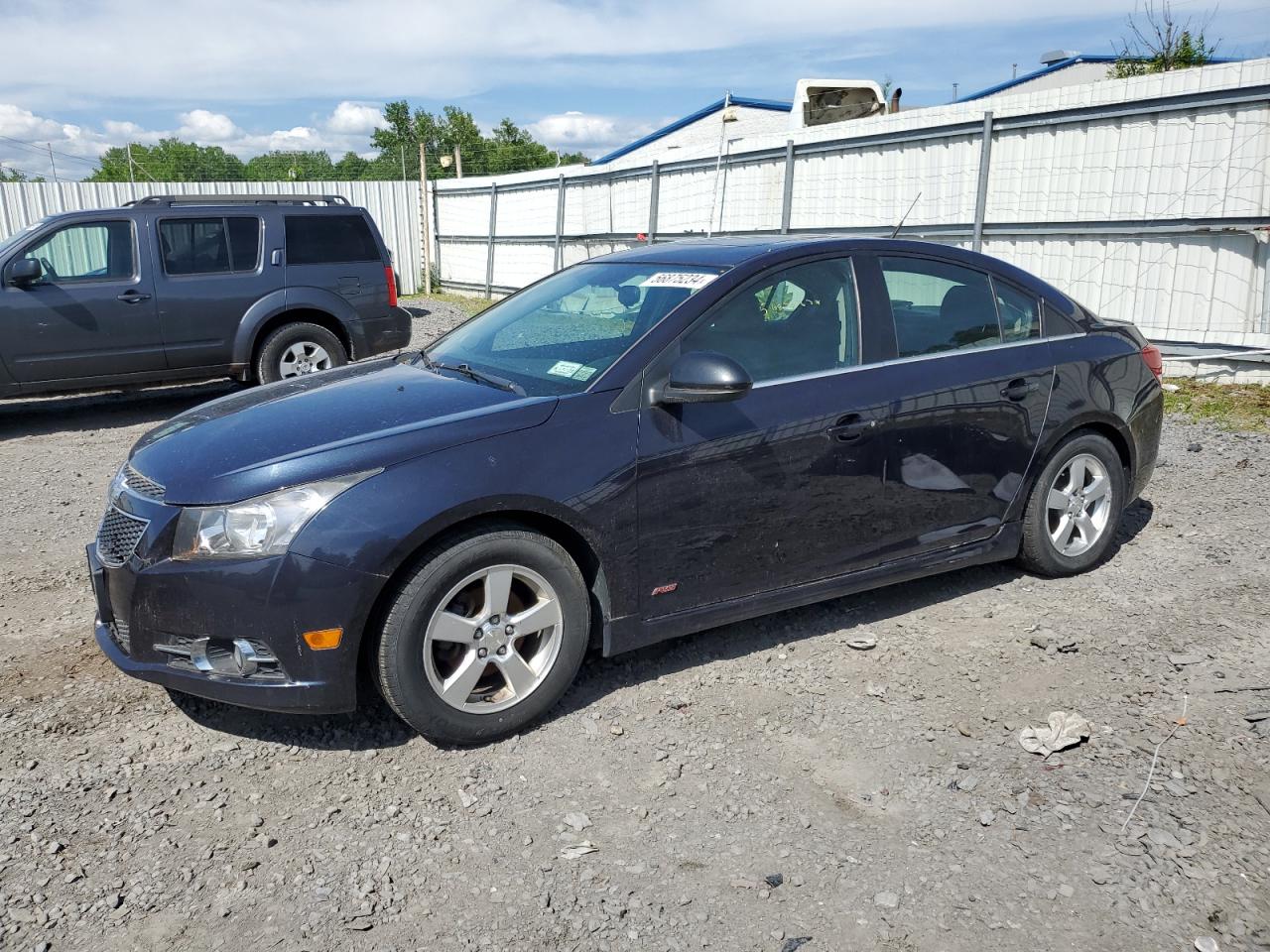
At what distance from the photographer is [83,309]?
8.88 metres

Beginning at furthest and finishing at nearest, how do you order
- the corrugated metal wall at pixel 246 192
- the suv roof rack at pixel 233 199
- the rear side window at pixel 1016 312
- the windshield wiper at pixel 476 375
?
the corrugated metal wall at pixel 246 192, the suv roof rack at pixel 233 199, the rear side window at pixel 1016 312, the windshield wiper at pixel 476 375

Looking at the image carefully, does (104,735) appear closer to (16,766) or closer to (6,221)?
(16,766)

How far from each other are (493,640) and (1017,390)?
2619 millimetres

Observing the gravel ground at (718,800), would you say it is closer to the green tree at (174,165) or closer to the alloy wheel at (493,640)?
the alloy wheel at (493,640)

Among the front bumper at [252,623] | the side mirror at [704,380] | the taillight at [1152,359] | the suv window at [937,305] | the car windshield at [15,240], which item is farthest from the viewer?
the car windshield at [15,240]

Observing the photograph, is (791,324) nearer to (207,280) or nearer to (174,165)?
(207,280)

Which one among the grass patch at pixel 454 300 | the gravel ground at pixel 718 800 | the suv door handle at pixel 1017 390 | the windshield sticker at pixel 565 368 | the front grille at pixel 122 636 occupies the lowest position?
the gravel ground at pixel 718 800

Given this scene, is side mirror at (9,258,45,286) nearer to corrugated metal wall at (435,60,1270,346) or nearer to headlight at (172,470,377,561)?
headlight at (172,470,377,561)

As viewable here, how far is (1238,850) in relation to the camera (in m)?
2.90

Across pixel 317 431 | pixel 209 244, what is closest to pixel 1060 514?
pixel 317 431

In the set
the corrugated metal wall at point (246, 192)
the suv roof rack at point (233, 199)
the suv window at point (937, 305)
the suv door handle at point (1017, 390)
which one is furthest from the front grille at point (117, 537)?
the corrugated metal wall at point (246, 192)

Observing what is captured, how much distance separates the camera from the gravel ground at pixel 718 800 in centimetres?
268

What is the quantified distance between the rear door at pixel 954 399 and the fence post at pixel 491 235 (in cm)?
1729

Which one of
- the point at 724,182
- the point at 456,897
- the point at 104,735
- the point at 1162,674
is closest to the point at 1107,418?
the point at 1162,674
